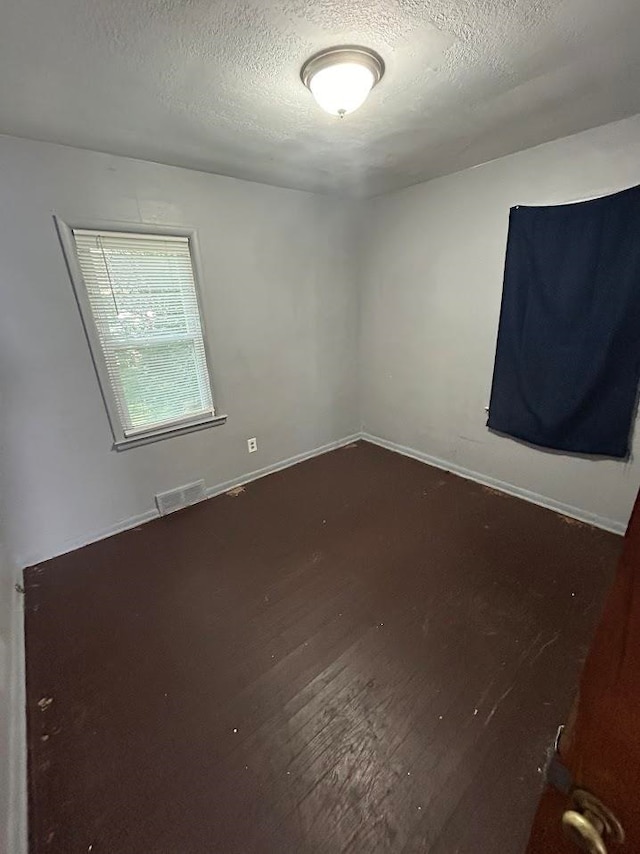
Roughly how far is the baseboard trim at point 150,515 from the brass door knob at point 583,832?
2.67 metres

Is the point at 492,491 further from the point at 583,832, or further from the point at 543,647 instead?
the point at 583,832

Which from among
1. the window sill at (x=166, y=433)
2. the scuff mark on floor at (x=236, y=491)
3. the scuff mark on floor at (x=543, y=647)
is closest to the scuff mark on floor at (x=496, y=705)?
the scuff mark on floor at (x=543, y=647)

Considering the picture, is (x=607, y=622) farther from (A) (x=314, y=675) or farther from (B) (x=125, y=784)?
(B) (x=125, y=784)

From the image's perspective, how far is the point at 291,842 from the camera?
41.2 inches

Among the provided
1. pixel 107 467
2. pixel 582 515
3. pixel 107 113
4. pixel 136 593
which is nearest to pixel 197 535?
pixel 136 593

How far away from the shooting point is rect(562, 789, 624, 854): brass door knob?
382mm

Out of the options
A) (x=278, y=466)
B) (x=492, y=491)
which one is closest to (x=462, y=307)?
(x=492, y=491)

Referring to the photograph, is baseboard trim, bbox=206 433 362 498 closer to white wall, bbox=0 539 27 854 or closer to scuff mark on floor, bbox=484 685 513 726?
white wall, bbox=0 539 27 854

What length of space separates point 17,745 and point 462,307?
131 inches

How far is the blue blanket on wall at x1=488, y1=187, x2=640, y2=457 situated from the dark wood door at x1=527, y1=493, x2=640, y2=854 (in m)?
2.22

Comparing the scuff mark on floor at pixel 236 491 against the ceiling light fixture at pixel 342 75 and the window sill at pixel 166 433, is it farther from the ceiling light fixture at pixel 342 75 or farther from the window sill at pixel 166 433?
the ceiling light fixture at pixel 342 75

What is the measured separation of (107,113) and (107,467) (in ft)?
6.21

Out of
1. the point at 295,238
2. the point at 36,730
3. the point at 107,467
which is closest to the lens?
the point at 36,730

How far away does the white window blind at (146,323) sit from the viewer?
2.15 metres
